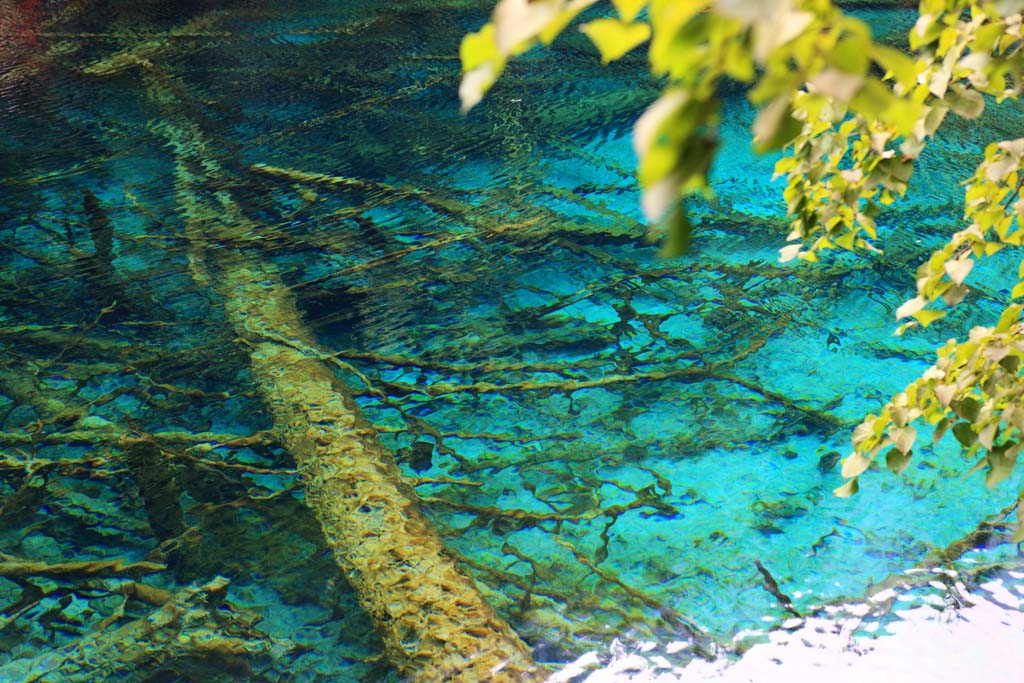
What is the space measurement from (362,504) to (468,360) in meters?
0.52

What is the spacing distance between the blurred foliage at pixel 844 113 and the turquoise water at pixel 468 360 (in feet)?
2.20

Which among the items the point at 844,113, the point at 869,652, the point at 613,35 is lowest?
the point at 869,652

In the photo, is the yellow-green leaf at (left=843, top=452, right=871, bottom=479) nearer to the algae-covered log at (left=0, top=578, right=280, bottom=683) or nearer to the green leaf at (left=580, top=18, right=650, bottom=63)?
the green leaf at (left=580, top=18, right=650, bottom=63)

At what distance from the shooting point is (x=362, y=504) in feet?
5.20

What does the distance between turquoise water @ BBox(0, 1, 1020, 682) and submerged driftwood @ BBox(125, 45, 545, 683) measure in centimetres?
3

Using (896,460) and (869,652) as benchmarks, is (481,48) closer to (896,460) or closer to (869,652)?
(896,460)

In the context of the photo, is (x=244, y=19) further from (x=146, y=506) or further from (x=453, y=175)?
(x=146, y=506)

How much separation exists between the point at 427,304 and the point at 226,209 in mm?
887

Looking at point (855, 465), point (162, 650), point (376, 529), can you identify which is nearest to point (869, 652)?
point (855, 465)

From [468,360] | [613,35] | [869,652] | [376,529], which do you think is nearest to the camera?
[613,35]

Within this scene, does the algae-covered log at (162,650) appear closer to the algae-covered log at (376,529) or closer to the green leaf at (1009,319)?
the algae-covered log at (376,529)

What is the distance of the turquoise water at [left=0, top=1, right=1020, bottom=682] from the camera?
4.63 ft

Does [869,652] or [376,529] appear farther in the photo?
[376,529]

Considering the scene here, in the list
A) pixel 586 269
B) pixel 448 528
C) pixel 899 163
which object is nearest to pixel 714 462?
pixel 448 528
